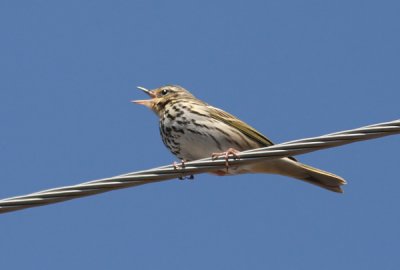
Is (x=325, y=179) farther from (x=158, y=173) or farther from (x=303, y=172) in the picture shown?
(x=158, y=173)

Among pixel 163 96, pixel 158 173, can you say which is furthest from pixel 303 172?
pixel 158 173

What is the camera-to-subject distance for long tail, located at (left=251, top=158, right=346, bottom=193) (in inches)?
364

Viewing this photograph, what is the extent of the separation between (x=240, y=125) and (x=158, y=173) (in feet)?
10.8

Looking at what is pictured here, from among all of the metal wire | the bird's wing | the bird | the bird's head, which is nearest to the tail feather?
the bird

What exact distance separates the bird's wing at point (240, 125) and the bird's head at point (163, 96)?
33.9 inches

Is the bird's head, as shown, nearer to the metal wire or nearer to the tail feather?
the tail feather

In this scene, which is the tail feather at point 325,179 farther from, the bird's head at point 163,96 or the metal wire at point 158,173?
the metal wire at point 158,173

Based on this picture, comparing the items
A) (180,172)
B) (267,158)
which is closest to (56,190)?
(180,172)

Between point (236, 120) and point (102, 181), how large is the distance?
376 centimetres

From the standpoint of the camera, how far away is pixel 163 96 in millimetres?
11328

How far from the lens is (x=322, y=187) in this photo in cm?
927

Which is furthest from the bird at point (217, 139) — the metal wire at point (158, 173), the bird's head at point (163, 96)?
the metal wire at point (158, 173)

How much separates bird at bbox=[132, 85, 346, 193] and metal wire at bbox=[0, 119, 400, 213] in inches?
100

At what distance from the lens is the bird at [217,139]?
9.30 metres
